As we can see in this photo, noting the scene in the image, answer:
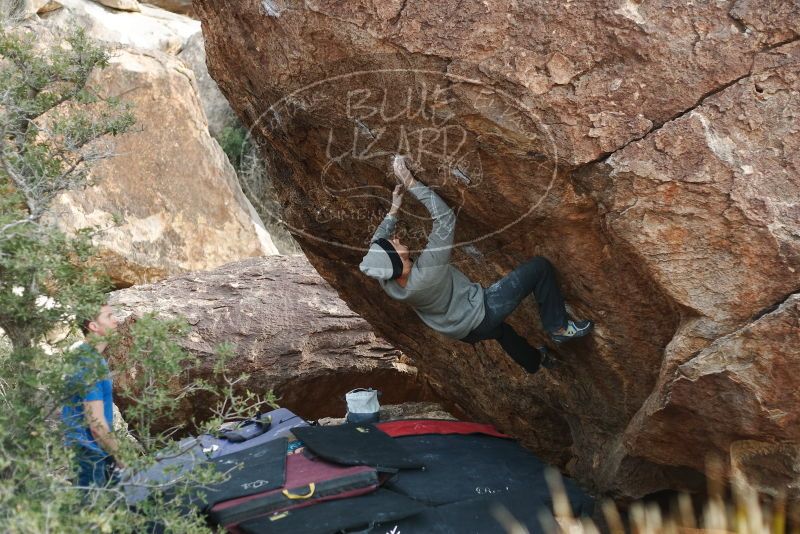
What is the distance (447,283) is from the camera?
17.4ft

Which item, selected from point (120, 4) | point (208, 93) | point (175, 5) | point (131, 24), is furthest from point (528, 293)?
point (175, 5)

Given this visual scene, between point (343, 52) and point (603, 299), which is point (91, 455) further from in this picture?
point (603, 299)

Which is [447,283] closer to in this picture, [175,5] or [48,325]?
[48,325]

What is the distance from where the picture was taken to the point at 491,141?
4.70 meters

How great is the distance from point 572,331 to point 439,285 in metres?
0.78

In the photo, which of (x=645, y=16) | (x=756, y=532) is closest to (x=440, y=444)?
(x=756, y=532)

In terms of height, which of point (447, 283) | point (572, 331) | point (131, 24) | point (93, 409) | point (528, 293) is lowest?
point (572, 331)

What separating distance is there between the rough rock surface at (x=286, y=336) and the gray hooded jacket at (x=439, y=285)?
304cm

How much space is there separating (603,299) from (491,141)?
43.6 inches

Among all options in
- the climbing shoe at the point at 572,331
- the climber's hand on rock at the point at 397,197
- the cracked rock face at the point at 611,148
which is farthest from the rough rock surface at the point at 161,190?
the climbing shoe at the point at 572,331

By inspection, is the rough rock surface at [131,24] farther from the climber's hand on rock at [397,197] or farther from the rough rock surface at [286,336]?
the climber's hand on rock at [397,197]

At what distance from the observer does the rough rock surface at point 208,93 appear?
16609mm

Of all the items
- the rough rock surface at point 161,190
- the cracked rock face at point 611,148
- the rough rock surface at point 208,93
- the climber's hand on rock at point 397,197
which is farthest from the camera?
the rough rock surface at point 208,93

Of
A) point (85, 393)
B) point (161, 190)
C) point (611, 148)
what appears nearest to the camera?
point (85, 393)
